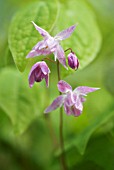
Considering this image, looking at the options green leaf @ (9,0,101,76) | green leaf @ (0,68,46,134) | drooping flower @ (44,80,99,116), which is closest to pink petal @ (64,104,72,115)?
drooping flower @ (44,80,99,116)

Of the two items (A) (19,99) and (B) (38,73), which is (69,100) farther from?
Result: (A) (19,99)

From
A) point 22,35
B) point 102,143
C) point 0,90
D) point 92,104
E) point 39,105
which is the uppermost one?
point 22,35

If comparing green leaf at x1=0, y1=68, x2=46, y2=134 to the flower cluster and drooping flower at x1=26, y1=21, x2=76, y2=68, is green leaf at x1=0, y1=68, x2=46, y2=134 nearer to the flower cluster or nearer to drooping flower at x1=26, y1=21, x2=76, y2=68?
the flower cluster

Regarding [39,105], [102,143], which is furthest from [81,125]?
[39,105]

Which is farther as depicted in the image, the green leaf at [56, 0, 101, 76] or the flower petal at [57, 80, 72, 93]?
the green leaf at [56, 0, 101, 76]

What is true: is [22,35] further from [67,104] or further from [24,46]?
[67,104]

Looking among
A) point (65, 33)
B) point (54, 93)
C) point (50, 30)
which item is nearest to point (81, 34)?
point (50, 30)

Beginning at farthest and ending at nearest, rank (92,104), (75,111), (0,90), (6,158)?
(6,158) → (92,104) → (0,90) → (75,111)
